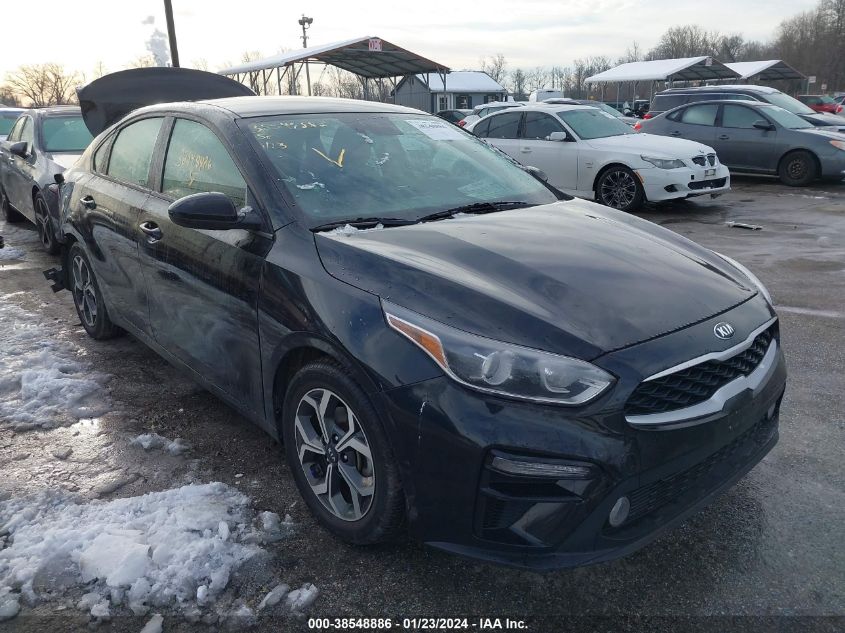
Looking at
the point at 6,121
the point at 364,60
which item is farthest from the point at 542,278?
the point at 364,60

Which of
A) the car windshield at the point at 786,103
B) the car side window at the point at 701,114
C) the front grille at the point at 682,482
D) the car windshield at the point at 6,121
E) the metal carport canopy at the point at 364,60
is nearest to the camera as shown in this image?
the front grille at the point at 682,482

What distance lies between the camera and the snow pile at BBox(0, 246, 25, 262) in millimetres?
7535

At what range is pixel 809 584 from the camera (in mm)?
2264

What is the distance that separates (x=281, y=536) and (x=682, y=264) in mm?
1916

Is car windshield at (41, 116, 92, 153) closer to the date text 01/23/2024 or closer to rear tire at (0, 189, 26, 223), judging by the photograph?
rear tire at (0, 189, 26, 223)

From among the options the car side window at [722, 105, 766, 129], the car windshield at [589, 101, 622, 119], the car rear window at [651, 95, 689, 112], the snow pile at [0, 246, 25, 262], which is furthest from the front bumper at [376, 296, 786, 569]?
the car rear window at [651, 95, 689, 112]

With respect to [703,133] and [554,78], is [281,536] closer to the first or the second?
[703,133]

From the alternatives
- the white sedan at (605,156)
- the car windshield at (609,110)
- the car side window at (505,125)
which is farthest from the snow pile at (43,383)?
the car windshield at (609,110)

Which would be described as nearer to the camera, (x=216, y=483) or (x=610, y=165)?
(x=216, y=483)

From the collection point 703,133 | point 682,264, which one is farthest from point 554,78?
point 682,264

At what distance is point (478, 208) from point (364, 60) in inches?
888

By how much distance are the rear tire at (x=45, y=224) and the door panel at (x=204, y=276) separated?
4420 mm

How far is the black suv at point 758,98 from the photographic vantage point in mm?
13953

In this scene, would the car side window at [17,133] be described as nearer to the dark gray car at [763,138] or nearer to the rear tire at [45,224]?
the rear tire at [45,224]
